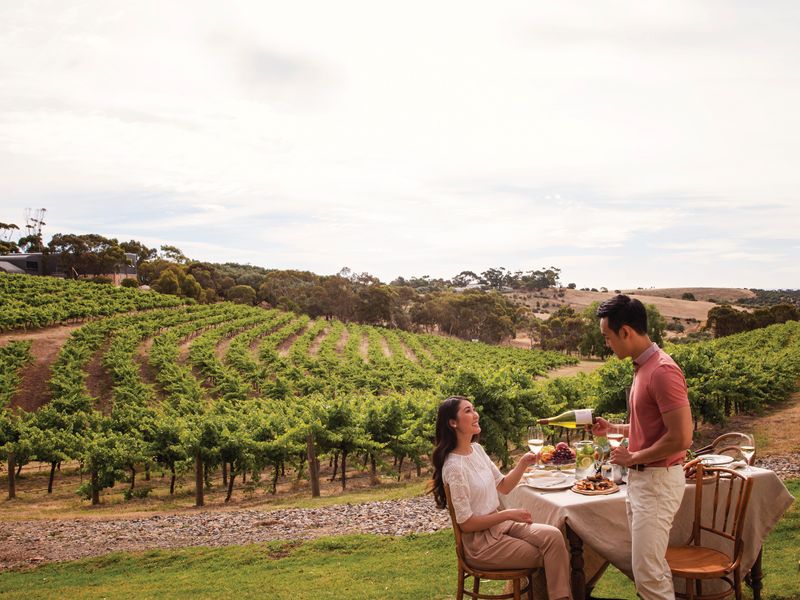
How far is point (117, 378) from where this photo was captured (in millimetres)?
27672

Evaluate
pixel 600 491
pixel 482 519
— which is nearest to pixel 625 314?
pixel 600 491

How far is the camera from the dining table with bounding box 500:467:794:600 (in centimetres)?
322

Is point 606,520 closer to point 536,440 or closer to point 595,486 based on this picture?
point 595,486

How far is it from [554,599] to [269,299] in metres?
75.6

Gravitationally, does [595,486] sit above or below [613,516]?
above

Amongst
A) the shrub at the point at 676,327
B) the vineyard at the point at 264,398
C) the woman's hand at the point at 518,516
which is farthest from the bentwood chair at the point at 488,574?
the shrub at the point at 676,327

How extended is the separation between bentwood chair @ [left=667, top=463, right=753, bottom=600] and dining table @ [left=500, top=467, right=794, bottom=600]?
83mm

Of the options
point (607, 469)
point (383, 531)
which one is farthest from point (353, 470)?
point (607, 469)

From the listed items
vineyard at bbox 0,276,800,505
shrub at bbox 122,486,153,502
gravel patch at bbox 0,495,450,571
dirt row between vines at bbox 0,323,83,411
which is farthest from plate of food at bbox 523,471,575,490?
dirt row between vines at bbox 0,323,83,411

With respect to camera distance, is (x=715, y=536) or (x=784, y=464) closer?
(x=715, y=536)

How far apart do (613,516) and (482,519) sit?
0.71 metres

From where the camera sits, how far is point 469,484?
3318 mm

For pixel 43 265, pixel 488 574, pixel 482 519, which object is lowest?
pixel 488 574

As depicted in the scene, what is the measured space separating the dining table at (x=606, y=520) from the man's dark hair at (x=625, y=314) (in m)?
1.01
